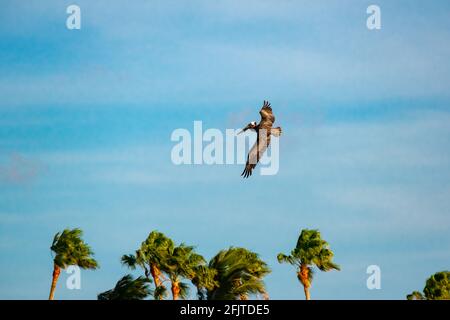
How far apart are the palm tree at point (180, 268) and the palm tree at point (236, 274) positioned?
1.14 meters

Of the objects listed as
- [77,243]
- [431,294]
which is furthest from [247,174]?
[431,294]

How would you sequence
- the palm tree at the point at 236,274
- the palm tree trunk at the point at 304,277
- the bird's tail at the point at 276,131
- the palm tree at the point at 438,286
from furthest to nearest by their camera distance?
the palm tree at the point at 438,286 → the palm tree trunk at the point at 304,277 → the palm tree at the point at 236,274 → the bird's tail at the point at 276,131

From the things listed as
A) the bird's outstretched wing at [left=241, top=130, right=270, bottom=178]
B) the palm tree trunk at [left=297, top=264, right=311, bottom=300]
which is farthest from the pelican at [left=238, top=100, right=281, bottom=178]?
the palm tree trunk at [left=297, top=264, right=311, bottom=300]

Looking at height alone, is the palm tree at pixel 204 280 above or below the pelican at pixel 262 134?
below

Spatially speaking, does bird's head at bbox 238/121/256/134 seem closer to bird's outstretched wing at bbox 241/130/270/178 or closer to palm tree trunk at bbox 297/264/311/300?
bird's outstretched wing at bbox 241/130/270/178

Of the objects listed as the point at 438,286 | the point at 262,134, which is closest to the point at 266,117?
the point at 262,134

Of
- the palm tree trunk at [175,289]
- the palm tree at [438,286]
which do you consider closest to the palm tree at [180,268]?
the palm tree trunk at [175,289]

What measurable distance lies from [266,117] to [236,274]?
1028cm

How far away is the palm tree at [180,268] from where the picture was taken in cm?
6512

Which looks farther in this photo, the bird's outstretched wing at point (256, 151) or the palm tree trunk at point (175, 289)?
the palm tree trunk at point (175, 289)

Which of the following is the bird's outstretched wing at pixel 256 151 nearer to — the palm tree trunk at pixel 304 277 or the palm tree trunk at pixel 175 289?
the palm tree trunk at pixel 175 289
